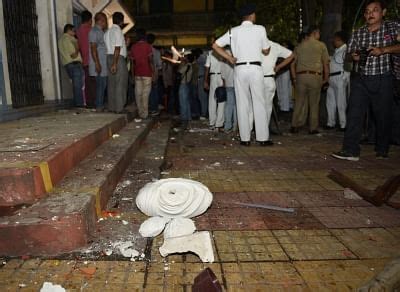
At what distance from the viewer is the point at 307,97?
7453mm

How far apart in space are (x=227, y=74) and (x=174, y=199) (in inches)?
200

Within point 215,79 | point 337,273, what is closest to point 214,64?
point 215,79

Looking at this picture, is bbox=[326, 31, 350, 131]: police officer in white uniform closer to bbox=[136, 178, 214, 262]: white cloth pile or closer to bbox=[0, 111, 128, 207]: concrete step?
bbox=[0, 111, 128, 207]: concrete step

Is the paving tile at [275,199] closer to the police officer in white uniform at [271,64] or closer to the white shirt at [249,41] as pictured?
the white shirt at [249,41]

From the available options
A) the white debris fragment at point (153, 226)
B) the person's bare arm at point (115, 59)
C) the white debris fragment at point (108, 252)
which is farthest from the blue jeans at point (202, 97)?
the white debris fragment at point (108, 252)

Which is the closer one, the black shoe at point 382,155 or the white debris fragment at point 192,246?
the white debris fragment at point 192,246

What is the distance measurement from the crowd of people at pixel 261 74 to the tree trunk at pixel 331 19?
50.9 inches

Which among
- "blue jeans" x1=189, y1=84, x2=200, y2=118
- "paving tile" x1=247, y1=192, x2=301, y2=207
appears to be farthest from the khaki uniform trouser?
"blue jeans" x1=189, y1=84, x2=200, y2=118

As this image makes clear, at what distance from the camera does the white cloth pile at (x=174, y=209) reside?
92.2 inches

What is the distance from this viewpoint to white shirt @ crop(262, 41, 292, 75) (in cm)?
642

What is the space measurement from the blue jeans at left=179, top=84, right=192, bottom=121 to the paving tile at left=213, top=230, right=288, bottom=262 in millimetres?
7264

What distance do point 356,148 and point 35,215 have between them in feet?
13.7

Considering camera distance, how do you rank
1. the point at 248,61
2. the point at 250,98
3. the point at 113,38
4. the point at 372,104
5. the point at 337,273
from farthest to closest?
the point at 113,38 → the point at 250,98 → the point at 248,61 → the point at 372,104 → the point at 337,273

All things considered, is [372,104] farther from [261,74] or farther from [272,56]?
[272,56]
